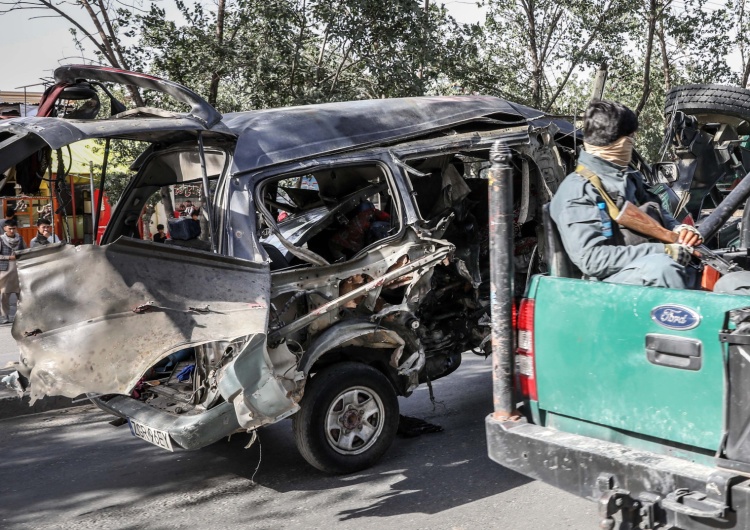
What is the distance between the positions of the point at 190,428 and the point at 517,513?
6.13ft

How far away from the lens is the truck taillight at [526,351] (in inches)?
131

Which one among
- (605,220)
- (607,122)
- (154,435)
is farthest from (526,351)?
(154,435)

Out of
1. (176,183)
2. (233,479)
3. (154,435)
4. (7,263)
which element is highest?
(176,183)

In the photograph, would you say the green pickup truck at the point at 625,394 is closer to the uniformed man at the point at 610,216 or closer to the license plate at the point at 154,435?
the uniformed man at the point at 610,216

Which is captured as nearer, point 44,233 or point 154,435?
point 154,435

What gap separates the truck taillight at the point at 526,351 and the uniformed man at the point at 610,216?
386 millimetres

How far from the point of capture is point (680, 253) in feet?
11.1

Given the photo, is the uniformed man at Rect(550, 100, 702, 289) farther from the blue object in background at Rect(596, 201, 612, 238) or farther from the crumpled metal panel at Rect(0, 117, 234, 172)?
the crumpled metal panel at Rect(0, 117, 234, 172)

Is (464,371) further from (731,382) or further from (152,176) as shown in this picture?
(731,382)

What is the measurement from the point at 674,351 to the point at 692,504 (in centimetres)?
52

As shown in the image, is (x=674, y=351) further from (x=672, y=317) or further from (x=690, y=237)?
(x=690, y=237)

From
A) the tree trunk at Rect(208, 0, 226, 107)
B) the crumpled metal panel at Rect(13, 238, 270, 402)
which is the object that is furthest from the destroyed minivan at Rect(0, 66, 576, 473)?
the tree trunk at Rect(208, 0, 226, 107)

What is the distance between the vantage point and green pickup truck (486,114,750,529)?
2586mm

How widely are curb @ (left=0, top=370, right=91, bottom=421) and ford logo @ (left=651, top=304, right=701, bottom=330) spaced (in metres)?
5.74
